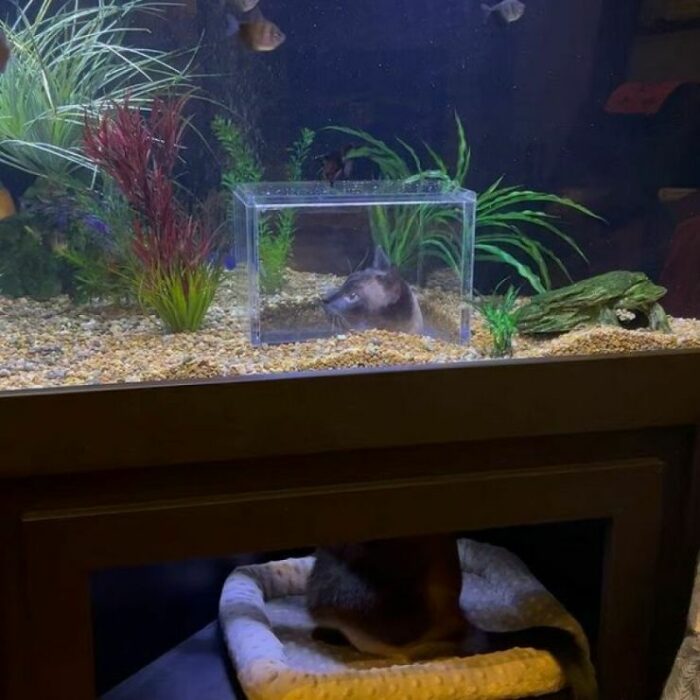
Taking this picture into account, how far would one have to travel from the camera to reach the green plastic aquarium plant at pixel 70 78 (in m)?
1.33

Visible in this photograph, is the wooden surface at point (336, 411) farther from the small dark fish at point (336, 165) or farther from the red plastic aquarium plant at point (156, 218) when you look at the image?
the small dark fish at point (336, 165)

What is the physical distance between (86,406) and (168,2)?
0.63 m

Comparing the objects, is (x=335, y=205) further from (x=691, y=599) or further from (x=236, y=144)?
(x=691, y=599)

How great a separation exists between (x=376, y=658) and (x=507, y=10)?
1.01 metres

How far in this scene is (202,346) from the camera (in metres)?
1.24

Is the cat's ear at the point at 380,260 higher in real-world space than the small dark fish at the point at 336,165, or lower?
lower

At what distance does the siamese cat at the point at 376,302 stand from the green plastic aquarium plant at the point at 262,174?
0.08 meters

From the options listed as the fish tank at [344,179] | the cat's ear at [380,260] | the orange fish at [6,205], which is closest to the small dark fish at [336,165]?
the fish tank at [344,179]

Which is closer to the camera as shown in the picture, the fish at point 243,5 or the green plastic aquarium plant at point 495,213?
the fish at point 243,5

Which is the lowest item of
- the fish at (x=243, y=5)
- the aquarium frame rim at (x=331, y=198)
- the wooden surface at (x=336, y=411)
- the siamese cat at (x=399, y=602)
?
the siamese cat at (x=399, y=602)

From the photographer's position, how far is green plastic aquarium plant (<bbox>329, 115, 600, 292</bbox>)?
1447mm

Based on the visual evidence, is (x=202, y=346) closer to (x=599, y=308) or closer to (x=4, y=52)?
(x=4, y=52)

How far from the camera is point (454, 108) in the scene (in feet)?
4.89

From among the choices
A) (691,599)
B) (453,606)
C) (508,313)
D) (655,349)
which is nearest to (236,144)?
(508,313)
